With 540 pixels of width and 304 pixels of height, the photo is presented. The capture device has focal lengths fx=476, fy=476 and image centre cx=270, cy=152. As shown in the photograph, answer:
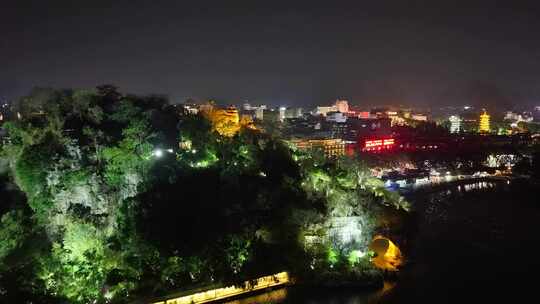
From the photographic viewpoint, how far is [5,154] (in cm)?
1427

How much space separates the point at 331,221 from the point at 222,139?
492 cm

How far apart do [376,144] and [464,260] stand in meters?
22.0

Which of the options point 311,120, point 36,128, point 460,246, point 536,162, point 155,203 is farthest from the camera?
point 311,120

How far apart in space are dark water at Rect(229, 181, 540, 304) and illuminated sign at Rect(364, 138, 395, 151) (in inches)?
509

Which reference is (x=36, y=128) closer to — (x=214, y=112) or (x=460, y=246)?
(x=214, y=112)

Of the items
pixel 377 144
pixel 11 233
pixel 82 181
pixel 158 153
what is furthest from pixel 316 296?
pixel 377 144

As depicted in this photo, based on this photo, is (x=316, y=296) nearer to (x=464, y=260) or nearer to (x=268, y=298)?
(x=268, y=298)

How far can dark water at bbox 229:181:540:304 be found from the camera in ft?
41.1

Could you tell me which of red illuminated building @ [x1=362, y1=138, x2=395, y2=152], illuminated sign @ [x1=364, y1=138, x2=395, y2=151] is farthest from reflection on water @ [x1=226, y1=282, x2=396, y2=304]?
illuminated sign @ [x1=364, y1=138, x2=395, y2=151]

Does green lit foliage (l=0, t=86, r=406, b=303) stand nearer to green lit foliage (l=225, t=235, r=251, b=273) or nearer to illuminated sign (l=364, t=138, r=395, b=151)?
green lit foliage (l=225, t=235, r=251, b=273)

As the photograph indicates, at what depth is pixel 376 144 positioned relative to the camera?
36500 mm

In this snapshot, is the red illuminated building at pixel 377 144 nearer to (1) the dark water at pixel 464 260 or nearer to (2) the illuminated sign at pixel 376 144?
(2) the illuminated sign at pixel 376 144

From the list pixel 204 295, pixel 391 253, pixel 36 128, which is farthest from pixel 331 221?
pixel 36 128

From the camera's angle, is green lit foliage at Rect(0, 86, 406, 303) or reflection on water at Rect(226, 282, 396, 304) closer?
green lit foliage at Rect(0, 86, 406, 303)
